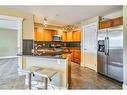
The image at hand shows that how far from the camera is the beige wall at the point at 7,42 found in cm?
982

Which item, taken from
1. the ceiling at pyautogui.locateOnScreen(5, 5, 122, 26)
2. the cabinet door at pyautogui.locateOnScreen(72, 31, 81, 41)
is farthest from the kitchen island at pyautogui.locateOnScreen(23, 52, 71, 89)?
the cabinet door at pyautogui.locateOnScreen(72, 31, 81, 41)

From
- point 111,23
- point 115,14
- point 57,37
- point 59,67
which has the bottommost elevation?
point 59,67

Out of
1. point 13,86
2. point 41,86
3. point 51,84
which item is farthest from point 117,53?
point 13,86

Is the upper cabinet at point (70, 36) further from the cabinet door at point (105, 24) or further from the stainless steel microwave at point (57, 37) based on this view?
the cabinet door at point (105, 24)

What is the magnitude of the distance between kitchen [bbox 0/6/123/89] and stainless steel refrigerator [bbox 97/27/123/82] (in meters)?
0.22

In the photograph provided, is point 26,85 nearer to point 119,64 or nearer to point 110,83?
point 110,83

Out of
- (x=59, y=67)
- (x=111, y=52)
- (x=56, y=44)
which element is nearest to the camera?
(x=59, y=67)

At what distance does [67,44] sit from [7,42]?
15.7 feet

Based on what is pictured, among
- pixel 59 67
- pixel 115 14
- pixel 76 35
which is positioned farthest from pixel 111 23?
pixel 76 35

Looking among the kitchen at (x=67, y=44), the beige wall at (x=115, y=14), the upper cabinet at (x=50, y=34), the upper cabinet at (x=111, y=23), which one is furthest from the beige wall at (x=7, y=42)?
the beige wall at (x=115, y=14)

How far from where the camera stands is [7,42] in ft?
33.2

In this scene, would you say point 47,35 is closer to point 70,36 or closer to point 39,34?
point 39,34

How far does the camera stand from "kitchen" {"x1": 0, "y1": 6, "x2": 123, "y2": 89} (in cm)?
360

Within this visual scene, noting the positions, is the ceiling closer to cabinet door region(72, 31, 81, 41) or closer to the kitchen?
the kitchen
